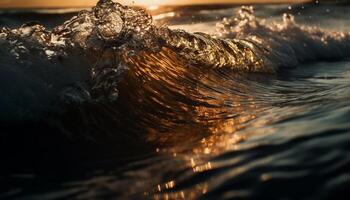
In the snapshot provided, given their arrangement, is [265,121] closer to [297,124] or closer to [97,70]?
[297,124]

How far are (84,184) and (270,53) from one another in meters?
5.87

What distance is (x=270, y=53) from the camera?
813cm

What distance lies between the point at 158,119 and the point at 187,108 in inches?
13.5

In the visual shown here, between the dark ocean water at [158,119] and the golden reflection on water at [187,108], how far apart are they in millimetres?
12

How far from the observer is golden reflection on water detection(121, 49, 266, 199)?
2.82m

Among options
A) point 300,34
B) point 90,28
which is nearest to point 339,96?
→ point 90,28

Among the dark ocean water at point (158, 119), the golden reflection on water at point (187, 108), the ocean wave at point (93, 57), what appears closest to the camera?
the dark ocean water at point (158, 119)

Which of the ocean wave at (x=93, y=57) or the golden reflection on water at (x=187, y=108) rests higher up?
the ocean wave at (x=93, y=57)

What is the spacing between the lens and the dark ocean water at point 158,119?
2.36 metres

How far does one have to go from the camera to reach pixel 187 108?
14.2 feet

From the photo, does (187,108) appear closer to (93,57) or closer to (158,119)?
(158,119)

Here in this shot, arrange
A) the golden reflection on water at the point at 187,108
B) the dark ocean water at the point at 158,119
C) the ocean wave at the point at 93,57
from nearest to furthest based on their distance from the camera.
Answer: the dark ocean water at the point at 158,119 < the golden reflection on water at the point at 187,108 < the ocean wave at the point at 93,57

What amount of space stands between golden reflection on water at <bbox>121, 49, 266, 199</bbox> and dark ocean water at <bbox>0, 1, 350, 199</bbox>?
0.01 metres

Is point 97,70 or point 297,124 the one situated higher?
point 97,70
